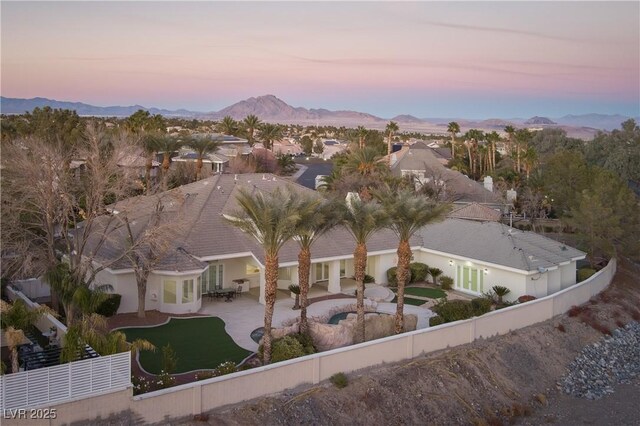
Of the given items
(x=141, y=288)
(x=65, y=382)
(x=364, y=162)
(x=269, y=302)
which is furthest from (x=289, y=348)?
(x=364, y=162)

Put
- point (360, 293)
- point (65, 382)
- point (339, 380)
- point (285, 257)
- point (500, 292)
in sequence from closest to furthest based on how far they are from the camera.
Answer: point (65, 382) → point (339, 380) → point (360, 293) → point (285, 257) → point (500, 292)

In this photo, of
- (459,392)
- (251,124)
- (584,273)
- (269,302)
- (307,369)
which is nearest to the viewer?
(307,369)

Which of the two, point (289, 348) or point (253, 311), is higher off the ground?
→ point (289, 348)

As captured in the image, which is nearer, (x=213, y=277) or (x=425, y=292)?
(x=213, y=277)

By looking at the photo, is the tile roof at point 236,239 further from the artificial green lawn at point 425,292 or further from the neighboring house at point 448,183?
the neighboring house at point 448,183

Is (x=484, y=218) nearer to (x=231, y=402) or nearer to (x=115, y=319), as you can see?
(x=115, y=319)

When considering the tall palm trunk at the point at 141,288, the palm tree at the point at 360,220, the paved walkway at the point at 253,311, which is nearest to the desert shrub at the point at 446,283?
the paved walkway at the point at 253,311

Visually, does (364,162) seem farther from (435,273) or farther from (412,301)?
(412,301)

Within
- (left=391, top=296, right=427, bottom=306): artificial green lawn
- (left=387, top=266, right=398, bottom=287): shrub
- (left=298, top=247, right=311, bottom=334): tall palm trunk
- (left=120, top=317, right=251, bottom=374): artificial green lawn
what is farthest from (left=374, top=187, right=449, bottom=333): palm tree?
(left=387, top=266, right=398, bottom=287): shrub

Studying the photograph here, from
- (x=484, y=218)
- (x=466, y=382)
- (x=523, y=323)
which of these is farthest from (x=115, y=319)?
(x=484, y=218)
